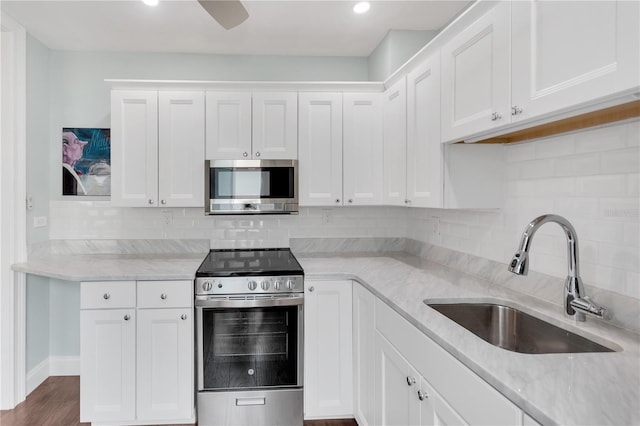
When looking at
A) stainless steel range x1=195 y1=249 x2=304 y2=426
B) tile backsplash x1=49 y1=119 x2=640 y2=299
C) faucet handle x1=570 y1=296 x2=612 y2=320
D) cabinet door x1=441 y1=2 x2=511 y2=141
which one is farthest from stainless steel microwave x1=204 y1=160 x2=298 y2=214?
faucet handle x1=570 y1=296 x2=612 y2=320

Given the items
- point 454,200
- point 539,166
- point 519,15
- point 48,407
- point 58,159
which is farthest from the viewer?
point 58,159

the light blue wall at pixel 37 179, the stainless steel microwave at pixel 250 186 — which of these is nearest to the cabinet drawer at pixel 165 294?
the stainless steel microwave at pixel 250 186

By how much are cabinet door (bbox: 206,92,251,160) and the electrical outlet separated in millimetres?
1400

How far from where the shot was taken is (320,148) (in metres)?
3.03

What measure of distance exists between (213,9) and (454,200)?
1.47 metres

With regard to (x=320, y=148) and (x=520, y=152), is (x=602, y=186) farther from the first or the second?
(x=320, y=148)

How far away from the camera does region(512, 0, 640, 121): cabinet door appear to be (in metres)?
1.04

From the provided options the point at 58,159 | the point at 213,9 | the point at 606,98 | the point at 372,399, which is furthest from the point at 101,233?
the point at 606,98

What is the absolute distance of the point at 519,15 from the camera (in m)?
1.46

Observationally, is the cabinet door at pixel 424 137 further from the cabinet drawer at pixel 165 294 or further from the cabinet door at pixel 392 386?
the cabinet drawer at pixel 165 294

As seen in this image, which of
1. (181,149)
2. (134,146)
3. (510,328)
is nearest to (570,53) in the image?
(510,328)

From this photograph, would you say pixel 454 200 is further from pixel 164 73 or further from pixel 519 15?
pixel 164 73

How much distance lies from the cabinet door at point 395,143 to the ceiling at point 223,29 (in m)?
0.49

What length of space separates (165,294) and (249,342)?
596 millimetres
